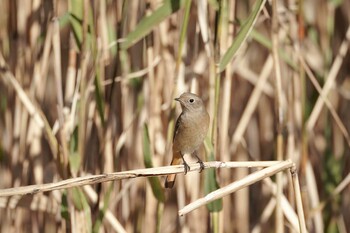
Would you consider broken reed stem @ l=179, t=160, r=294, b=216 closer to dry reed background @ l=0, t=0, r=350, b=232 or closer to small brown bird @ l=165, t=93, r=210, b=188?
dry reed background @ l=0, t=0, r=350, b=232

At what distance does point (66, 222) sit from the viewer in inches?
83.4

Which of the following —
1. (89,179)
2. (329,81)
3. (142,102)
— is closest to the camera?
(89,179)

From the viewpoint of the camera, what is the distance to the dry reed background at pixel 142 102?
1995 mm

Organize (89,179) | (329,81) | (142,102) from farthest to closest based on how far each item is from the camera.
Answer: (329,81), (142,102), (89,179)

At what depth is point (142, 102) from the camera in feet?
7.35

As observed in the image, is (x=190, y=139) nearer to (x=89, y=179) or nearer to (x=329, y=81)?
(x=329, y=81)

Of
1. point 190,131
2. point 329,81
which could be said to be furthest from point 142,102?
point 329,81

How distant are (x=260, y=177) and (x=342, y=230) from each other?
128cm

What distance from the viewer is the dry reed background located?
78.5 inches

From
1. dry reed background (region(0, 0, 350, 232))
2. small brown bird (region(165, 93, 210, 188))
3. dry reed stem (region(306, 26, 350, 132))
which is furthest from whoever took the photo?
dry reed stem (region(306, 26, 350, 132))

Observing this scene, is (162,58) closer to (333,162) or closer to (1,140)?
(1,140)

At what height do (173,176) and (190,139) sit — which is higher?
(190,139)

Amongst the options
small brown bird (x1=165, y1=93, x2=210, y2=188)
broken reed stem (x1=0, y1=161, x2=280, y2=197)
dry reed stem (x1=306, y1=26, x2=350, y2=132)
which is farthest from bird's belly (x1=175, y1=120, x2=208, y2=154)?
broken reed stem (x1=0, y1=161, x2=280, y2=197)

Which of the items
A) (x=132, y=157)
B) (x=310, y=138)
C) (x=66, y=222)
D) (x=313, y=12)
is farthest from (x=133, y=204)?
(x=313, y=12)
